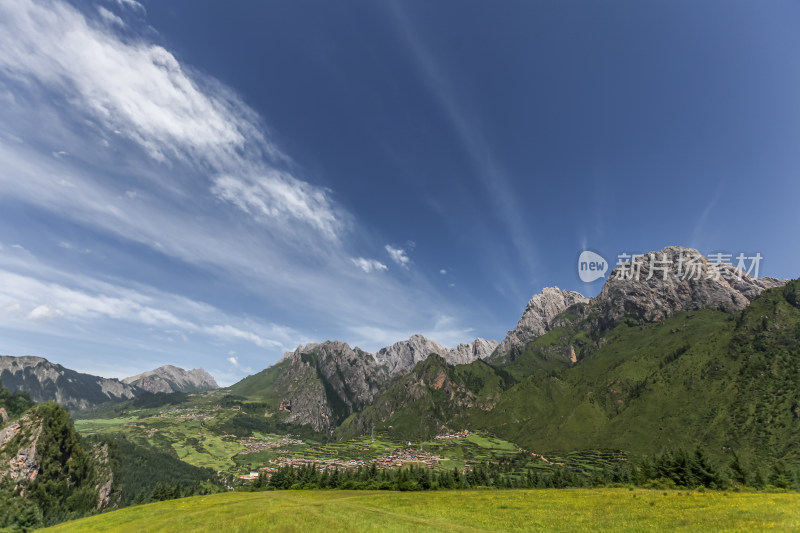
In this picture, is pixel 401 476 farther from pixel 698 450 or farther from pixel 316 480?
pixel 698 450

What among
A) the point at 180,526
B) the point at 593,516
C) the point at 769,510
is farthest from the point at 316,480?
the point at 769,510

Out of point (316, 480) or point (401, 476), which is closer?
point (401, 476)

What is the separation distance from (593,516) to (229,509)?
43.8 metres

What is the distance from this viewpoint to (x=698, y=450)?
8025cm

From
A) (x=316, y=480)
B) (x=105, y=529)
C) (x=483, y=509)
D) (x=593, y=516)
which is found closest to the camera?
(x=593, y=516)

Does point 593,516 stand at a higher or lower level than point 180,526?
higher

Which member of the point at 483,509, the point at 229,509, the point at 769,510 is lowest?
the point at 229,509

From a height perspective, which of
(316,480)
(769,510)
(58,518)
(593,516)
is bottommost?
(58,518)

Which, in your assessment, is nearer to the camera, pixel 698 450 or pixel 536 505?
pixel 536 505

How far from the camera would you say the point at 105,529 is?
43375 mm

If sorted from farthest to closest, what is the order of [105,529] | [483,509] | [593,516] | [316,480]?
1. [316,480]
2. [105,529]
3. [483,509]
4. [593,516]

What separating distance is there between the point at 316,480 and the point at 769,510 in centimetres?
Answer: 14187

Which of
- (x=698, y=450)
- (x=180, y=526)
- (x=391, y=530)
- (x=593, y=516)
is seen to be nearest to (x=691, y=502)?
(x=593, y=516)

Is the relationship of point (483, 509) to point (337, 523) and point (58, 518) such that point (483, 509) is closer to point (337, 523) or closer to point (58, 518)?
point (337, 523)
